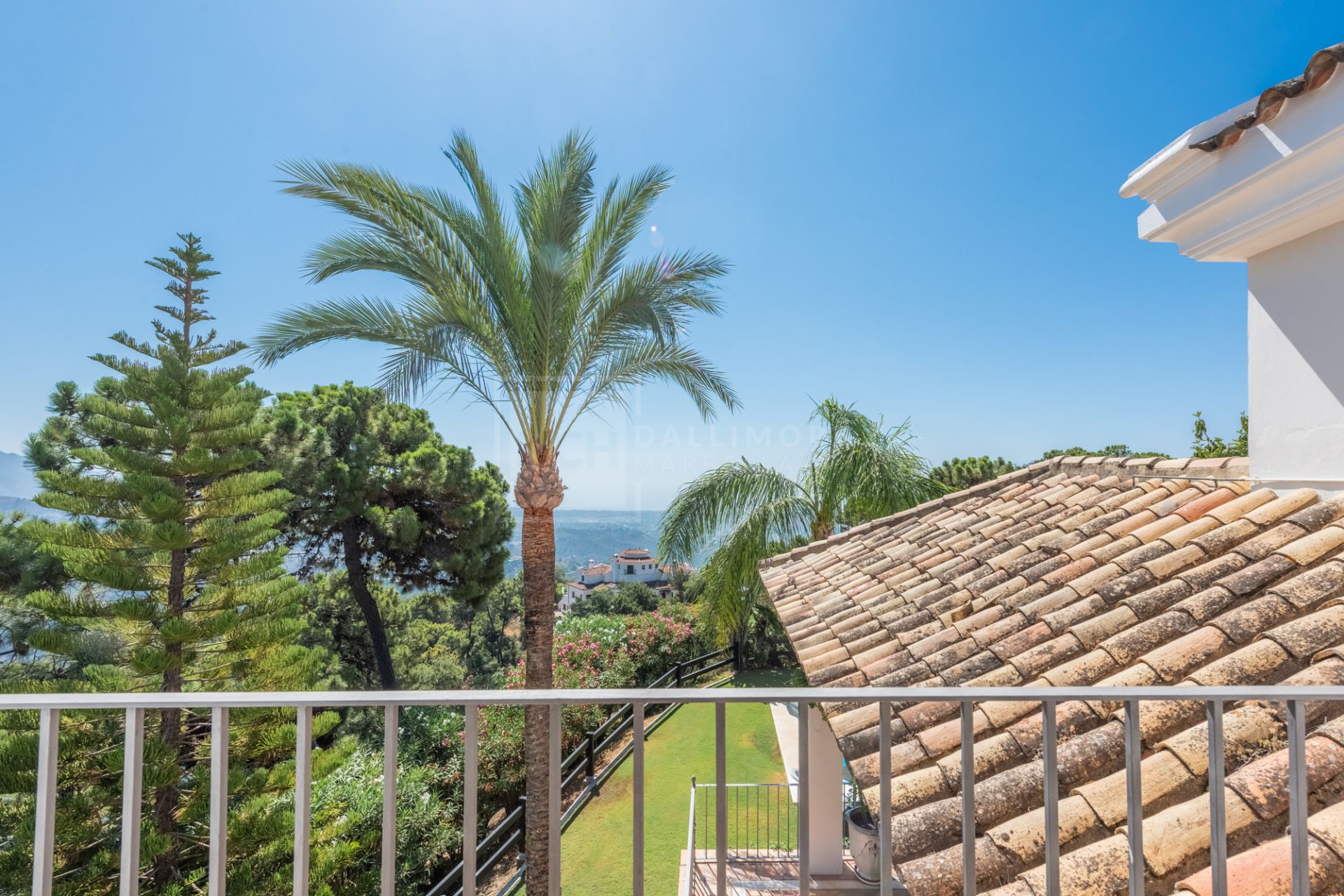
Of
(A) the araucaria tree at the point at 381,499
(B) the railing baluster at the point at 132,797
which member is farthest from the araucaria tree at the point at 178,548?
(B) the railing baluster at the point at 132,797

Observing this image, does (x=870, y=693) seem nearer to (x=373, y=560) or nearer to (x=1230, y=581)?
(x=1230, y=581)

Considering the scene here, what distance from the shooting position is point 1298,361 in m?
3.17

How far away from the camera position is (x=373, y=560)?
14.5m

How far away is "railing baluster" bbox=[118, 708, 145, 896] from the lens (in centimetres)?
127

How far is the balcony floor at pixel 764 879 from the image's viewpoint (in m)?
5.63

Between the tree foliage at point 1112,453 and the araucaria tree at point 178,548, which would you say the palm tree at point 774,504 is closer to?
the tree foliage at point 1112,453

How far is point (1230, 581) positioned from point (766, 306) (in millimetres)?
20771

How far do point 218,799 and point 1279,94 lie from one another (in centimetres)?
512

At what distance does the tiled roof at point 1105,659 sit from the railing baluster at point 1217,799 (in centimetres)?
19

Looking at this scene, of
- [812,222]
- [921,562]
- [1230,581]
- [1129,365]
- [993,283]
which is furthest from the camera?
[1129,365]

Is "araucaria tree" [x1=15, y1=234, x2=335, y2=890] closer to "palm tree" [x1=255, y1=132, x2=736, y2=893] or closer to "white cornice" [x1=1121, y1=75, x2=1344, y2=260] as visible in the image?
"palm tree" [x1=255, y1=132, x2=736, y2=893]

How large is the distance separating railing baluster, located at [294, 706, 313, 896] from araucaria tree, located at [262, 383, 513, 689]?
42.1ft

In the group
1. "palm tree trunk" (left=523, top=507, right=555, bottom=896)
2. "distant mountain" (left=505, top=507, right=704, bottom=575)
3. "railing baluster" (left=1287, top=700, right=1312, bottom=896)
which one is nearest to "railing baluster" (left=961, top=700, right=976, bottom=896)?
"railing baluster" (left=1287, top=700, right=1312, bottom=896)

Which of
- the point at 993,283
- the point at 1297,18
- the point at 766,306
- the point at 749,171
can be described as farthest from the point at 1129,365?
the point at 1297,18
